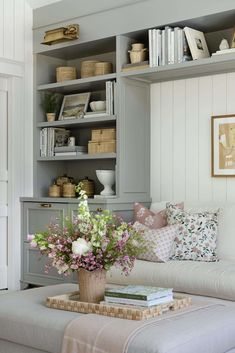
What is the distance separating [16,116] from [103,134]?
944mm

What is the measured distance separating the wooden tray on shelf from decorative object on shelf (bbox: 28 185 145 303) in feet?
0.31

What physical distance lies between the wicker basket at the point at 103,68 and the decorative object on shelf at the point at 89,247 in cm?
245

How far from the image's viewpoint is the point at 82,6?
5.34m

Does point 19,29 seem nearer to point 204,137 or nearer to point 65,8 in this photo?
point 65,8

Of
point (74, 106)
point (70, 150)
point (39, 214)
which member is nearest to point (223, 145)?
point (70, 150)

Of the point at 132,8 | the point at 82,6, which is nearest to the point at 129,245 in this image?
the point at 132,8

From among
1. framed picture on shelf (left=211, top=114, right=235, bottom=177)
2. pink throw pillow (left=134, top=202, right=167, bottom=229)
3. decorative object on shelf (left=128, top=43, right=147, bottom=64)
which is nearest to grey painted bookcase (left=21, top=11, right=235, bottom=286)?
decorative object on shelf (left=128, top=43, right=147, bottom=64)

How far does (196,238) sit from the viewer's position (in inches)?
171

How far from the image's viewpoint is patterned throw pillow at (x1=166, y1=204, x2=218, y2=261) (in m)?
4.32

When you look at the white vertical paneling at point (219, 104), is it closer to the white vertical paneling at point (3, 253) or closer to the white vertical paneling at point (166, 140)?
the white vertical paneling at point (166, 140)

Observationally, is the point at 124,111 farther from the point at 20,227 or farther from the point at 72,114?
the point at 20,227

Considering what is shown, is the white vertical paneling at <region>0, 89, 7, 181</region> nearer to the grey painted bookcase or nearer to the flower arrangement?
the grey painted bookcase

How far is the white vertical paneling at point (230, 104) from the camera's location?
4785mm

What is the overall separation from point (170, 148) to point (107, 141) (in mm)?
552
